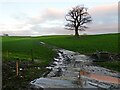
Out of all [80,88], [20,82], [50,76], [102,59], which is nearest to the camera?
[80,88]

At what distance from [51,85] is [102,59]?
73.2 ft

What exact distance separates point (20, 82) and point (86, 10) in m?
75.4

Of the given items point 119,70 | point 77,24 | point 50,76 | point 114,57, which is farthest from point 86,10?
point 50,76

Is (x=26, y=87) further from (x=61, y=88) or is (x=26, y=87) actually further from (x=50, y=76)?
(x=50, y=76)

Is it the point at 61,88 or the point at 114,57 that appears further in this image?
the point at 114,57

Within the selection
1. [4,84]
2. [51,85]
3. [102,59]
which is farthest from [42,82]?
[102,59]

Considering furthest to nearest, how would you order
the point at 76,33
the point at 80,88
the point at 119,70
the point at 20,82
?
the point at 76,33
the point at 119,70
the point at 20,82
the point at 80,88

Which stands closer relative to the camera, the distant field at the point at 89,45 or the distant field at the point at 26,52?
the distant field at the point at 26,52

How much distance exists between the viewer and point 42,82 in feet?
60.6

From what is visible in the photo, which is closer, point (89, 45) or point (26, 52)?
point (26, 52)

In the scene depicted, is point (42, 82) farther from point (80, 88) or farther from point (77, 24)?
point (77, 24)

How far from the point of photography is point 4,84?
1739cm

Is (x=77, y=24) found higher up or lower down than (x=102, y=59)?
higher up

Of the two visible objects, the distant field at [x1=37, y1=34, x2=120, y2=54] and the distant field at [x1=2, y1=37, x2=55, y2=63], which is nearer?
the distant field at [x1=2, y1=37, x2=55, y2=63]
